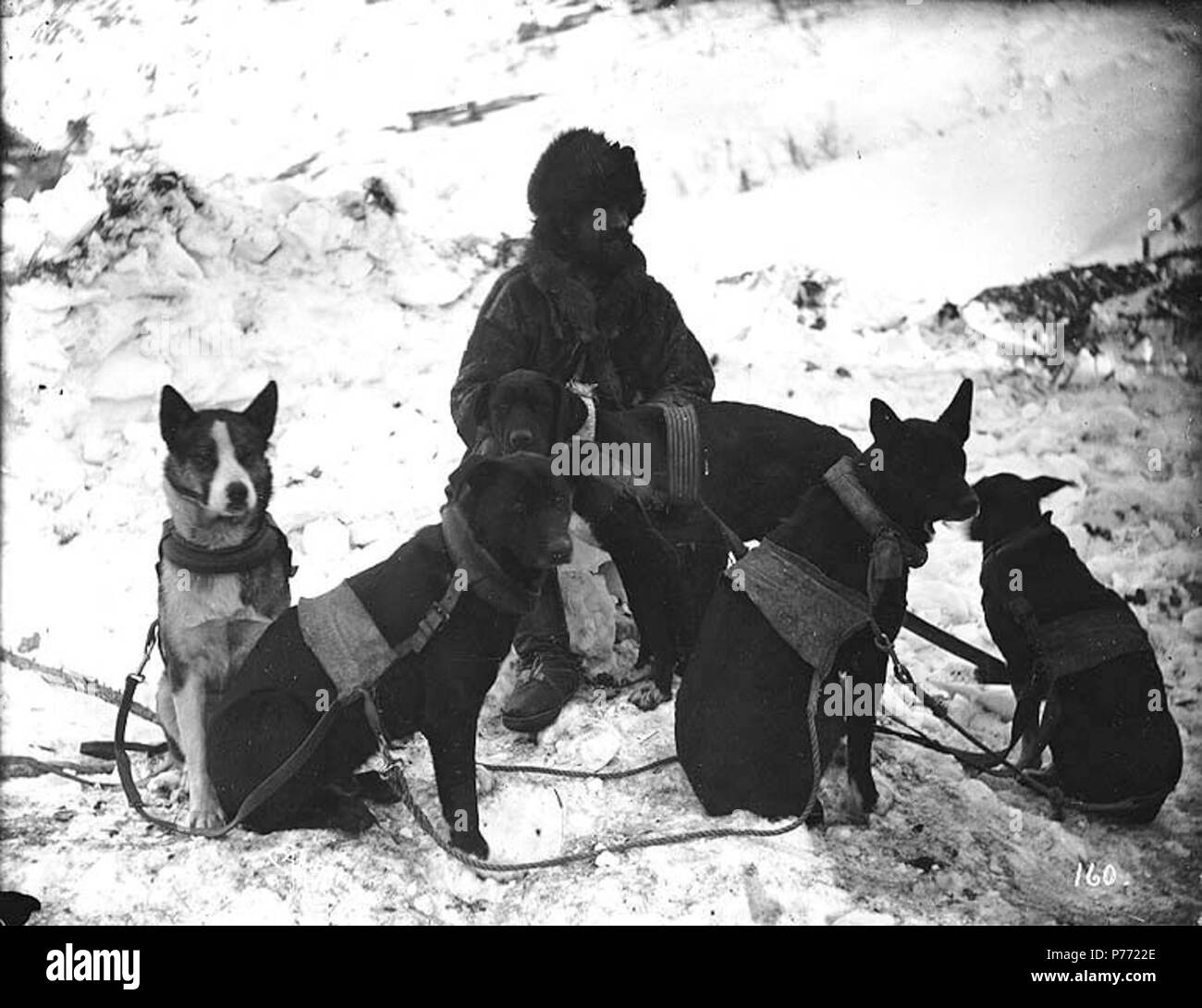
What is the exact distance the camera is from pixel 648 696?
3.68m

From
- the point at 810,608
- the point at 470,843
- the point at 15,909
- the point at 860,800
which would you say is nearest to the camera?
the point at 15,909

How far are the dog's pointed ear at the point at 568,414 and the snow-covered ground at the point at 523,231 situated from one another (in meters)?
0.69

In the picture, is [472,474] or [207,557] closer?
[472,474]

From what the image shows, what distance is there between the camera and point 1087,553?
398cm

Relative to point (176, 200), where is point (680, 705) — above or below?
below

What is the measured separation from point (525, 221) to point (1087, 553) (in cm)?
225

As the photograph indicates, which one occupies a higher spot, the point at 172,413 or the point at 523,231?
the point at 523,231

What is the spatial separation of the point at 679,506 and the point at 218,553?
4.62 feet

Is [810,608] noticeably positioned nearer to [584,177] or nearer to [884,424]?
[884,424]

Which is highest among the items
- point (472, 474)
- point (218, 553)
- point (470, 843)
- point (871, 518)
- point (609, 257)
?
point (609, 257)

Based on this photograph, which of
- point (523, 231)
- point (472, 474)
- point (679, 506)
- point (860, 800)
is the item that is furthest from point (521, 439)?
point (860, 800)

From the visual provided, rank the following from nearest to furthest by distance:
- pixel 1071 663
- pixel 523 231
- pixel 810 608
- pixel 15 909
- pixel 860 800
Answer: pixel 15 909 < pixel 810 608 < pixel 860 800 < pixel 1071 663 < pixel 523 231

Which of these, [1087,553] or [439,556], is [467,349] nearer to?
[439,556]

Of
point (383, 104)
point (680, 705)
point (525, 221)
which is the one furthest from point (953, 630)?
point (383, 104)
